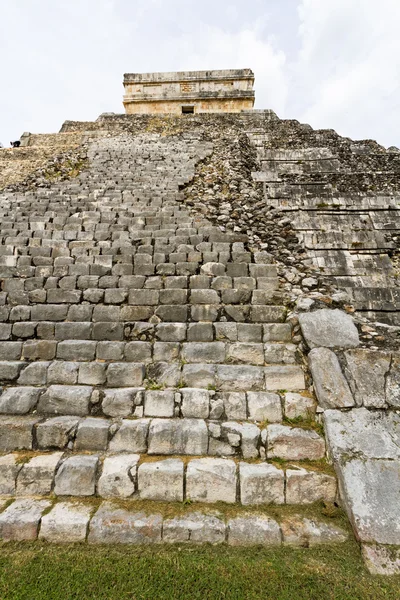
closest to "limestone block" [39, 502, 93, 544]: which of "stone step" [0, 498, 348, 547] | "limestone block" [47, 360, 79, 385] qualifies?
"stone step" [0, 498, 348, 547]

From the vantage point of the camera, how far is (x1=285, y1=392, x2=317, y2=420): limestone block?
3503mm

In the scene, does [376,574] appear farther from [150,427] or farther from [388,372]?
[150,427]

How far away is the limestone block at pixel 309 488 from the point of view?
292 centimetres

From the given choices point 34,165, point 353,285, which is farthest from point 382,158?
point 34,165

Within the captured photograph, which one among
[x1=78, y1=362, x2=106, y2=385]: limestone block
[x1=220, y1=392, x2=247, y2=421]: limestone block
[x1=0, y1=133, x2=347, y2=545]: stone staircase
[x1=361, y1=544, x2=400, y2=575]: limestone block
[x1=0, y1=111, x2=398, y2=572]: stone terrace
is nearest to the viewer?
[x1=361, y1=544, x2=400, y2=575]: limestone block

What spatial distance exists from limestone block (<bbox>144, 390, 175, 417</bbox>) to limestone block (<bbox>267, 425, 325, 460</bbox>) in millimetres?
1113

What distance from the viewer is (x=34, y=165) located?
10297mm

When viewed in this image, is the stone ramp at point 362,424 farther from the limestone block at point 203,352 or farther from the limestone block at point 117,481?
the limestone block at point 117,481

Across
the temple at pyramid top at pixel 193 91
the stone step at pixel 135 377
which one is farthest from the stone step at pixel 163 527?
the temple at pyramid top at pixel 193 91

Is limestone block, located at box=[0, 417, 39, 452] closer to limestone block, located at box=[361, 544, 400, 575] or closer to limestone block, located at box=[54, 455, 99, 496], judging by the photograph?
limestone block, located at box=[54, 455, 99, 496]

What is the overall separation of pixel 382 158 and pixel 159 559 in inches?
431

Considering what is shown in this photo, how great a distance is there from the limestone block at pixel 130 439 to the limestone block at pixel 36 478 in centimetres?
59

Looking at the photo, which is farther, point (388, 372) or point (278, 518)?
point (388, 372)

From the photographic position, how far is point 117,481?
117 inches
